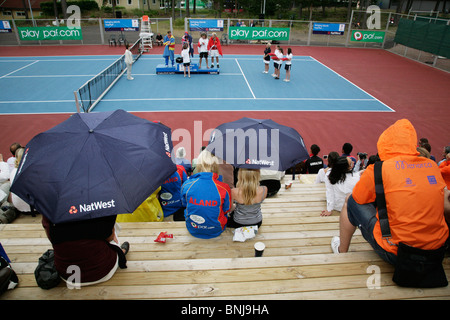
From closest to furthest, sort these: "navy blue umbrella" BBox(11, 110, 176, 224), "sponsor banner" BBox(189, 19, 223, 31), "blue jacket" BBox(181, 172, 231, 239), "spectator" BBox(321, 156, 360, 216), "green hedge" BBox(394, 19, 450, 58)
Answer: "navy blue umbrella" BBox(11, 110, 176, 224) → "blue jacket" BBox(181, 172, 231, 239) → "spectator" BBox(321, 156, 360, 216) → "green hedge" BBox(394, 19, 450, 58) → "sponsor banner" BBox(189, 19, 223, 31)

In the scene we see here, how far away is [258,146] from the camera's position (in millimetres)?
5188

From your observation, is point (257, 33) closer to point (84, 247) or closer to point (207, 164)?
point (207, 164)

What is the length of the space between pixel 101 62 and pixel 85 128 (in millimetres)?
18978

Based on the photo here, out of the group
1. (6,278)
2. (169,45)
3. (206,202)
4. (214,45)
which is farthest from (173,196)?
(214,45)

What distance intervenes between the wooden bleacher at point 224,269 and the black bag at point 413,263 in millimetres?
100

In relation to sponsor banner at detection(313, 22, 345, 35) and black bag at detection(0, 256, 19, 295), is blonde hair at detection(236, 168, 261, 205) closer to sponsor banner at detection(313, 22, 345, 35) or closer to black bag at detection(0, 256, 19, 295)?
black bag at detection(0, 256, 19, 295)

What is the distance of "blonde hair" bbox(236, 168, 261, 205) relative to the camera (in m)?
3.97

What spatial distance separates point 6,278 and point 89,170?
122cm

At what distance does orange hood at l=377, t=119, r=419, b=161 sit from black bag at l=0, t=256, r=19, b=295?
150 inches

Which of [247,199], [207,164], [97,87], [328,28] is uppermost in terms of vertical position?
[328,28]

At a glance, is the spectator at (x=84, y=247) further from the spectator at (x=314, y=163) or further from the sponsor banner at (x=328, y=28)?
the sponsor banner at (x=328, y=28)

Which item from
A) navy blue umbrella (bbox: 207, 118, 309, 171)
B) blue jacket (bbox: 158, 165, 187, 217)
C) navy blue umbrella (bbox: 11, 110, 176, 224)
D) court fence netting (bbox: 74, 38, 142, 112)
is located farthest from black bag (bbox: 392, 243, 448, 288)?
court fence netting (bbox: 74, 38, 142, 112)
